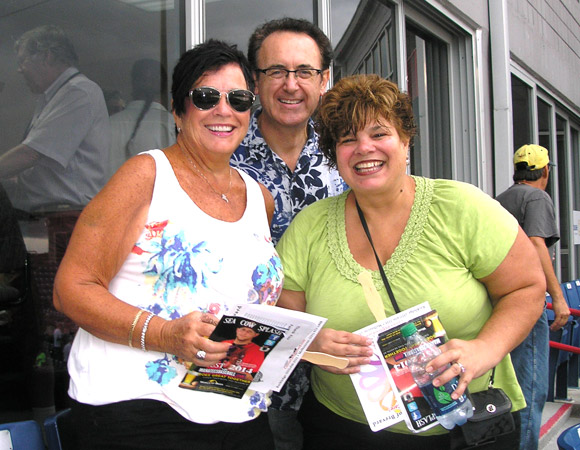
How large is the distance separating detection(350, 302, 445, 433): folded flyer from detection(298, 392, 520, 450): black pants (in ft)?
0.67

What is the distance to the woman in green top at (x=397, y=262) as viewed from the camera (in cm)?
178

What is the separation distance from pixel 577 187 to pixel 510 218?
33.0 feet

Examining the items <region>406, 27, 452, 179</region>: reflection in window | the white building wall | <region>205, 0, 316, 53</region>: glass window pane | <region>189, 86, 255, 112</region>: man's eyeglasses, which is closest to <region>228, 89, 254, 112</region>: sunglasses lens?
<region>189, 86, 255, 112</region>: man's eyeglasses

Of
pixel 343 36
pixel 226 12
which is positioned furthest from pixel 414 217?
pixel 343 36

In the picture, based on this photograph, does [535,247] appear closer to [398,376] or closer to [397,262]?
[397,262]

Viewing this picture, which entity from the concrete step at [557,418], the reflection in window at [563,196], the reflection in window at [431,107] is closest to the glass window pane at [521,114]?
the reflection in window at [431,107]

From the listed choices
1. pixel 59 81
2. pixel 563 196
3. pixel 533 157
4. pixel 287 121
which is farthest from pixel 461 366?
pixel 563 196

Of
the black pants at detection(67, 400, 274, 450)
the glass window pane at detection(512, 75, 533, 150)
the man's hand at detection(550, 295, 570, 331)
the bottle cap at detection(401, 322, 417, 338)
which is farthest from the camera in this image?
the glass window pane at detection(512, 75, 533, 150)

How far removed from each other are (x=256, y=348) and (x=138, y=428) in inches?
15.2

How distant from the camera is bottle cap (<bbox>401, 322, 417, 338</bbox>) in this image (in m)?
1.64

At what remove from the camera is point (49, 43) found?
2.65m

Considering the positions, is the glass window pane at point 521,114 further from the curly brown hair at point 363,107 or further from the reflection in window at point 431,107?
the curly brown hair at point 363,107

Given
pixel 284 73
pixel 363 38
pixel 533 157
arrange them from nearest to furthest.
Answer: pixel 284 73 < pixel 533 157 < pixel 363 38

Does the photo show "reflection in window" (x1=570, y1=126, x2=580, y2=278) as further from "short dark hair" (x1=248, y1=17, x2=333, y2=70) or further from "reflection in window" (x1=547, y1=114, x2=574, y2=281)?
"short dark hair" (x1=248, y1=17, x2=333, y2=70)
